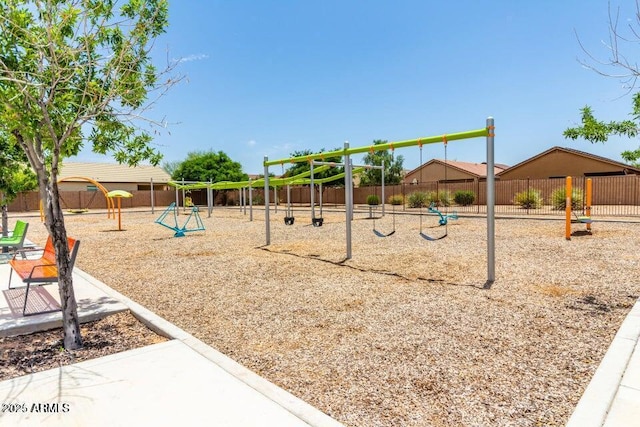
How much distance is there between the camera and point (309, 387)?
3.02 meters

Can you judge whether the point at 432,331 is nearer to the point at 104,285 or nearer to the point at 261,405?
the point at 261,405

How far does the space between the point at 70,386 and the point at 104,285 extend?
3505 millimetres

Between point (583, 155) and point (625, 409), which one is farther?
point (583, 155)

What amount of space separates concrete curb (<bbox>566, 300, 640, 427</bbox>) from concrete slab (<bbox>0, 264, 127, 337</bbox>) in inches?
177

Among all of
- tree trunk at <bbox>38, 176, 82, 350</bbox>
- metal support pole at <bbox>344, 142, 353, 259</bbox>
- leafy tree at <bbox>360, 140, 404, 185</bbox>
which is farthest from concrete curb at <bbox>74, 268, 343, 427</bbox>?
leafy tree at <bbox>360, 140, 404, 185</bbox>

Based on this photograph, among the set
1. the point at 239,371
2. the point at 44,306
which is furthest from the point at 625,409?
the point at 44,306

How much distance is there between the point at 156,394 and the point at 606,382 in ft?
10.1

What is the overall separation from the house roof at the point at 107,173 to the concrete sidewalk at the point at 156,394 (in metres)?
43.4

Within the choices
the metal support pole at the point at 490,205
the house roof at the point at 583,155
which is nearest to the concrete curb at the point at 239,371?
the metal support pole at the point at 490,205

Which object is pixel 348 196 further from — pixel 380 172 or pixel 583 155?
pixel 380 172

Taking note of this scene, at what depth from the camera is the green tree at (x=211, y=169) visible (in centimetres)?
4334

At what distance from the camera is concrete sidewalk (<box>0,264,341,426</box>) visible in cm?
252

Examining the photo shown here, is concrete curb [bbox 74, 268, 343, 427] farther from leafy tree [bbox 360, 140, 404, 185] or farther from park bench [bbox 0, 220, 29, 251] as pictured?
leafy tree [bbox 360, 140, 404, 185]

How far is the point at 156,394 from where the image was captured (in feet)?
9.23
